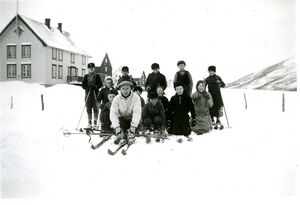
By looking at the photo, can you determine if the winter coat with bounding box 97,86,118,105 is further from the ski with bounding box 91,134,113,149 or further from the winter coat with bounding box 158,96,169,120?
the winter coat with bounding box 158,96,169,120

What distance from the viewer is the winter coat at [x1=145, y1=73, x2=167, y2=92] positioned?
431cm

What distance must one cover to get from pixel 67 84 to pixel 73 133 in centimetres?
74

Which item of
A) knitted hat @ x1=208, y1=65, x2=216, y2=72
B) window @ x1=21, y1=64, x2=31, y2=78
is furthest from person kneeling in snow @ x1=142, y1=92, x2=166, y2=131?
window @ x1=21, y1=64, x2=31, y2=78

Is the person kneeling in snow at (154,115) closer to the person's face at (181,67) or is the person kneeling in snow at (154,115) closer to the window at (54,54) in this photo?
the person's face at (181,67)

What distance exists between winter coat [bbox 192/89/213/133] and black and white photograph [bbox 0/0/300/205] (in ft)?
0.05

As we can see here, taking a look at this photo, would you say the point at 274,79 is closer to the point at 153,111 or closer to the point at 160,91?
the point at 160,91

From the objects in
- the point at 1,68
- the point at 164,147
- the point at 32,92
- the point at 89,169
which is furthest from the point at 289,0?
the point at 1,68

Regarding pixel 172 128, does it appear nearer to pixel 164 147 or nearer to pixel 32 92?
pixel 164 147

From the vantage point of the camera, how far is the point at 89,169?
340 cm

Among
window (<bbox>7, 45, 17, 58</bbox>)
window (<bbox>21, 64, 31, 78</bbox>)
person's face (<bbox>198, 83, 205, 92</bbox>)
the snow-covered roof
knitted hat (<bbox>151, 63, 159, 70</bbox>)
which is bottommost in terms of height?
person's face (<bbox>198, 83, 205, 92</bbox>)

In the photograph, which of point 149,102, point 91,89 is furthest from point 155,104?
point 91,89

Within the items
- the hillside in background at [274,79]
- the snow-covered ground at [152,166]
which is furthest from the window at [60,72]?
the hillside in background at [274,79]

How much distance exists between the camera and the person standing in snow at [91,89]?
4.40 metres

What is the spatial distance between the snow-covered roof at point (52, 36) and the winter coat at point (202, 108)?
5.36 feet
